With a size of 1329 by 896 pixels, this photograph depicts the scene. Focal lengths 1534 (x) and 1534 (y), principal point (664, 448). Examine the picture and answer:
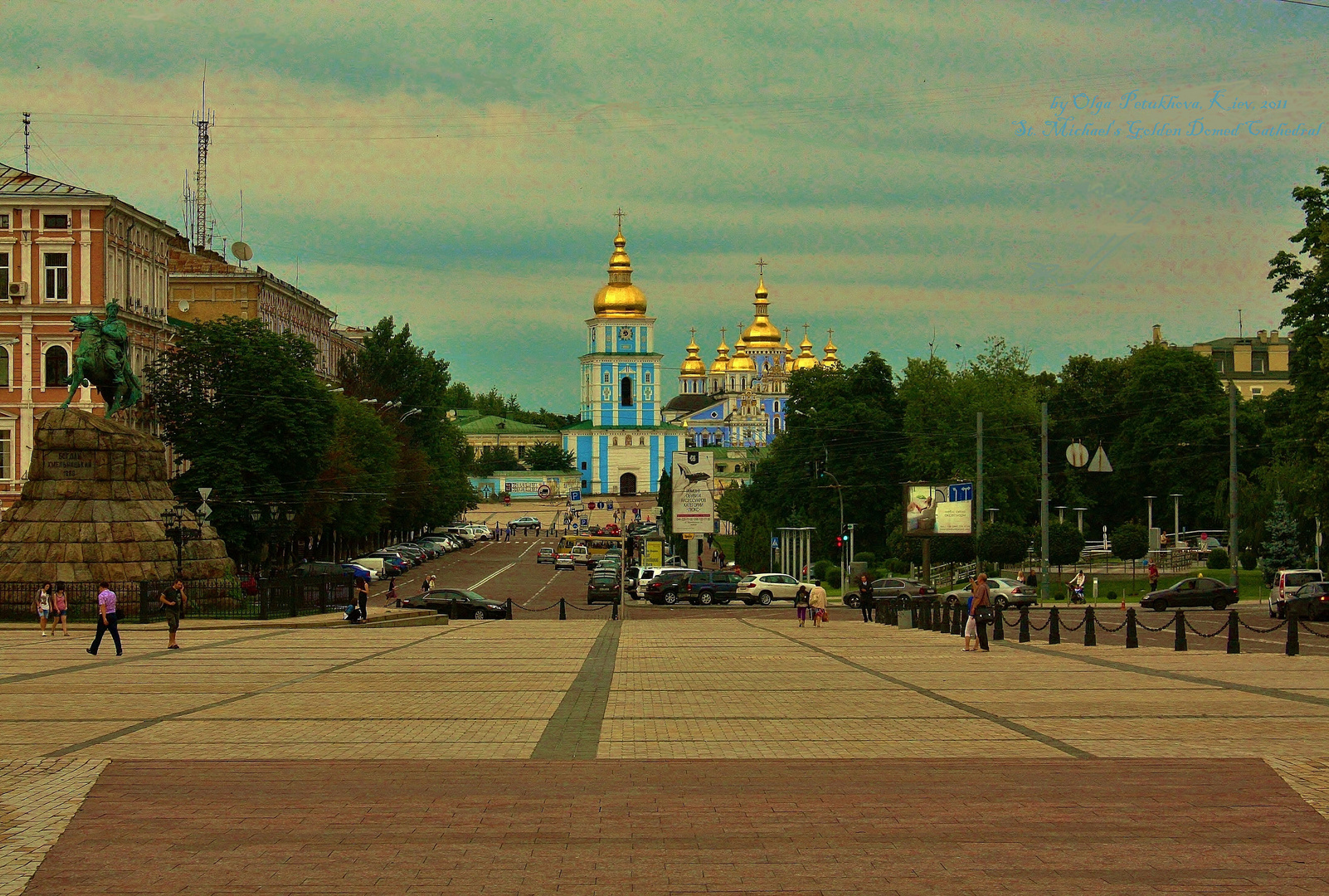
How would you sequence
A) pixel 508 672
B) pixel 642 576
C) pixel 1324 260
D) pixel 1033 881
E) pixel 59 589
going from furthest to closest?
pixel 642 576 < pixel 1324 260 < pixel 59 589 < pixel 508 672 < pixel 1033 881

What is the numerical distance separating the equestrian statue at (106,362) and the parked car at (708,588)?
24578mm

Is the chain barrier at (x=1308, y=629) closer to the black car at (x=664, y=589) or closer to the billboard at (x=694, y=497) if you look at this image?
the black car at (x=664, y=589)

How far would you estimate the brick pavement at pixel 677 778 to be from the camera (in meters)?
10.5

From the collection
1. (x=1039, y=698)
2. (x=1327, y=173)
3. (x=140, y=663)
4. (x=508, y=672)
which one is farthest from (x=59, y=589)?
(x=1327, y=173)

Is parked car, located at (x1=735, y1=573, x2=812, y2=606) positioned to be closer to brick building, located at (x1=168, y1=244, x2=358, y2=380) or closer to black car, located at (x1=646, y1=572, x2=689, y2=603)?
black car, located at (x1=646, y1=572, x2=689, y2=603)

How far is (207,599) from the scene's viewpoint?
43.7 metres

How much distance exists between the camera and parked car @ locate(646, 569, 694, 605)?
206ft

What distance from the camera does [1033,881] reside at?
397 inches

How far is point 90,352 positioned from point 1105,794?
124 ft

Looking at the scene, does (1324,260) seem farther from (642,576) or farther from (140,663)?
(140,663)

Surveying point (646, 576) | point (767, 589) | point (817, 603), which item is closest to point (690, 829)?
point (817, 603)

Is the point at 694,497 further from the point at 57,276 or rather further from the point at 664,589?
the point at 57,276

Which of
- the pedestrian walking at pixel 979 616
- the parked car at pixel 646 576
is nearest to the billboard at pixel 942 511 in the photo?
the parked car at pixel 646 576

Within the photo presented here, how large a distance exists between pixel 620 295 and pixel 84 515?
6204 inches
